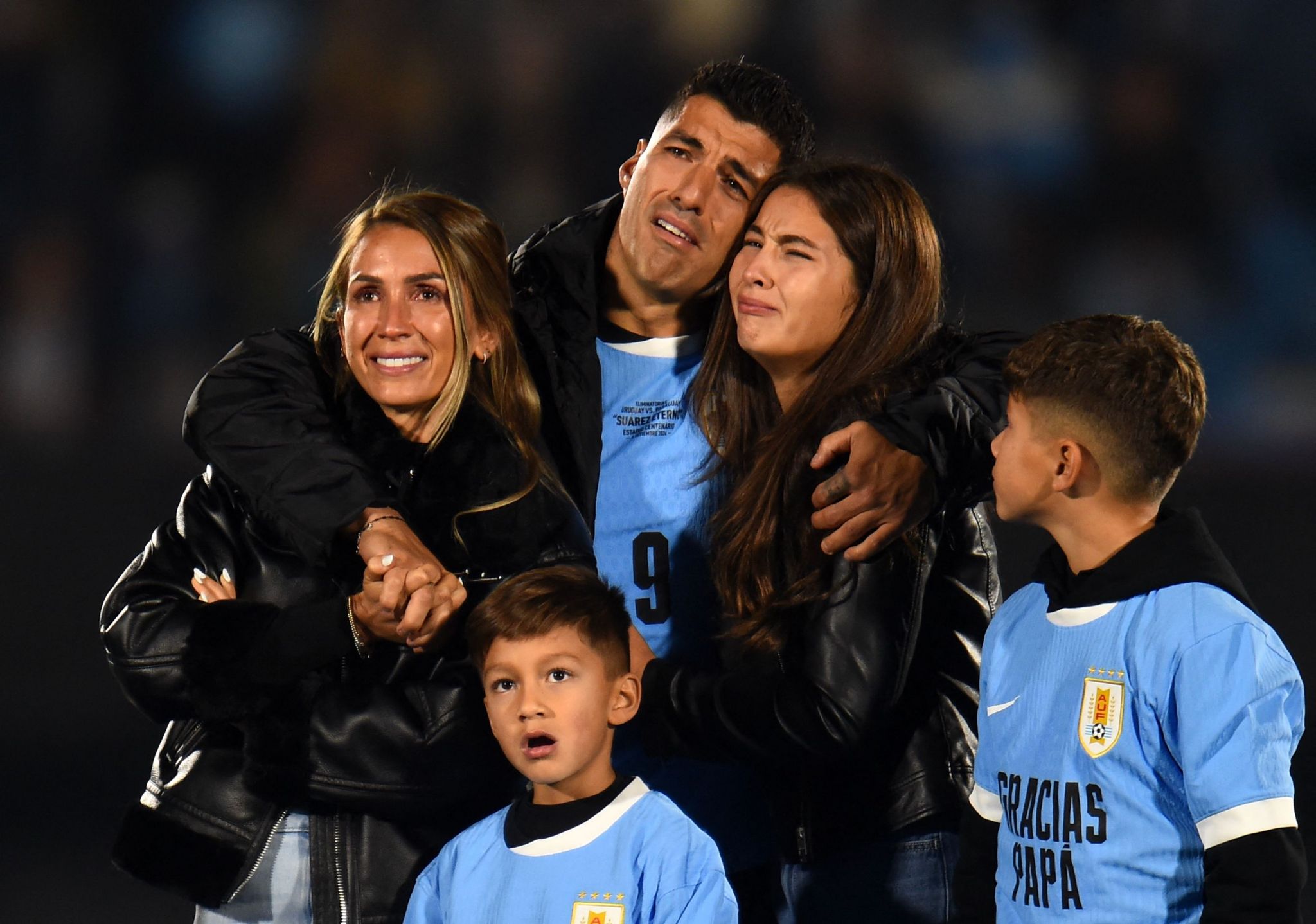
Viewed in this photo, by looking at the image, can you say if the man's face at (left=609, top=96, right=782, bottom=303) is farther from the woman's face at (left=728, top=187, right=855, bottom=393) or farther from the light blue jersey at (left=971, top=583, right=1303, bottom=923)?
the light blue jersey at (left=971, top=583, right=1303, bottom=923)

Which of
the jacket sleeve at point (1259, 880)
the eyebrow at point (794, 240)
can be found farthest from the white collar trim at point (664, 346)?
the jacket sleeve at point (1259, 880)

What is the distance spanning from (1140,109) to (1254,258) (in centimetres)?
53

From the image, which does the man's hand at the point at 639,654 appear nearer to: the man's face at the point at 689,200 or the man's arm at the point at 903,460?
the man's arm at the point at 903,460

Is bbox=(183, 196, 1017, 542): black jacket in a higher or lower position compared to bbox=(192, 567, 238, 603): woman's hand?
higher

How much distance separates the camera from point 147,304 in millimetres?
3875

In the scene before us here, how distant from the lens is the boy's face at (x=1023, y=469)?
4.36ft

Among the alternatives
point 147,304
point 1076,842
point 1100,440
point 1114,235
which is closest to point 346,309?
point 1100,440

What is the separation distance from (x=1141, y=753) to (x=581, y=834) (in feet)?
1.78

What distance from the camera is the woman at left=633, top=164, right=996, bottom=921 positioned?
151 centimetres

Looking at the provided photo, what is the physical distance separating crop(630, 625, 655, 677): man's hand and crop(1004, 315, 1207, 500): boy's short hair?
1.76 ft

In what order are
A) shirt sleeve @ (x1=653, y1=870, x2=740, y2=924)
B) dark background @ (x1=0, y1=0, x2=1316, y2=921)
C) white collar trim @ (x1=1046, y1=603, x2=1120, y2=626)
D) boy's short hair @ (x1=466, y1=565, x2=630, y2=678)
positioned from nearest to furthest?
white collar trim @ (x1=1046, y1=603, x2=1120, y2=626)
shirt sleeve @ (x1=653, y1=870, x2=740, y2=924)
boy's short hair @ (x1=466, y1=565, x2=630, y2=678)
dark background @ (x1=0, y1=0, x2=1316, y2=921)

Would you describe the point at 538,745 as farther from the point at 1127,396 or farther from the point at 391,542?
the point at 1127,396

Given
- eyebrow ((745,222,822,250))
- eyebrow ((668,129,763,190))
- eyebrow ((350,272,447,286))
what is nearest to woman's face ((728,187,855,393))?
eyebrow ((745,222,822,250))

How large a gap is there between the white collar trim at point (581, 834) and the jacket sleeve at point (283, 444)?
1.22 ft
